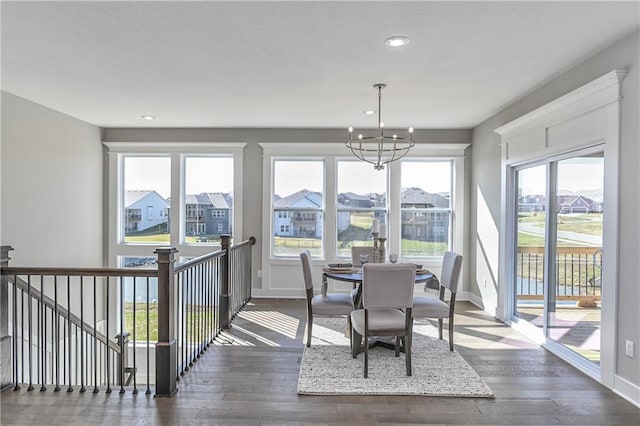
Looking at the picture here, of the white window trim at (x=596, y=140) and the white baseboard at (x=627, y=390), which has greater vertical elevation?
the white window trim at (x=596, y=140)

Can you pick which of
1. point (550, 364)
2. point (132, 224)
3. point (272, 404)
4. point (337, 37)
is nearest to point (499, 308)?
point (550, 364)

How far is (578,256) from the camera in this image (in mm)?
3584

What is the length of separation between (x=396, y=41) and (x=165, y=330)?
107 inches

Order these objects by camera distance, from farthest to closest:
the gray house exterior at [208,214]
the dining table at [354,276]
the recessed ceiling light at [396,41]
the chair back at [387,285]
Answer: the gray house exterior at [208,214], the dining table at [354,276], the chair back at [387,285], the recessed ceiling light at [396,41]

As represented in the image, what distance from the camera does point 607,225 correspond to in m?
3.07

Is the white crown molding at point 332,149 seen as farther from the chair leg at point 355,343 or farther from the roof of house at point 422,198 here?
the chair leg at point 355,343

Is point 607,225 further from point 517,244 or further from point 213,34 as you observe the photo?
point 213,34

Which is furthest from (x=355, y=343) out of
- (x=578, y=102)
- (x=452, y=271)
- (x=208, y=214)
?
(x=208, y=214)

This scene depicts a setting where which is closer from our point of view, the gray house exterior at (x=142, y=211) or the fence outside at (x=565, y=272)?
the fence outside at (x=565, y=272)

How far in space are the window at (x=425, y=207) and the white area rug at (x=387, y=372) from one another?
2.26 m

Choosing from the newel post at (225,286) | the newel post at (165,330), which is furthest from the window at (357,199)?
the newel post at (165,330)

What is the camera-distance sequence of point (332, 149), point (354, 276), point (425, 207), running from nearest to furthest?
point (354, 276), point (332, 149), point (425, 207)

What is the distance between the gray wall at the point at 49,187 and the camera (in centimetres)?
442

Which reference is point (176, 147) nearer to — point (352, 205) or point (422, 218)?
point (352, 205)
